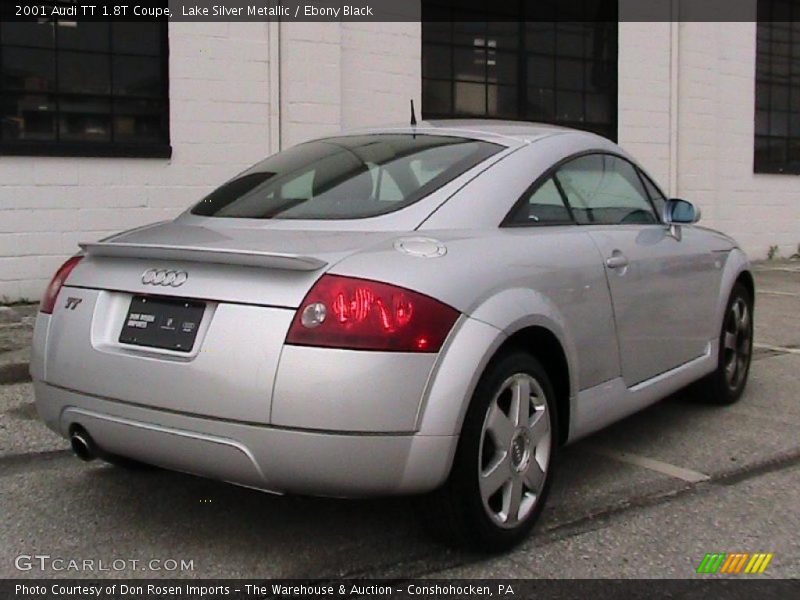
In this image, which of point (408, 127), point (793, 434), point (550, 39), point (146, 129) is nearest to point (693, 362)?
point (793, 434)

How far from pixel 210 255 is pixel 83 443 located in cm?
86

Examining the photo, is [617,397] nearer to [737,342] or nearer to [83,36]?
[737,342]

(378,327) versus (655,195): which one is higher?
(655,195)

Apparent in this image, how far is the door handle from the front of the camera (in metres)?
4.00

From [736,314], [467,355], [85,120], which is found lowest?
[736,314]

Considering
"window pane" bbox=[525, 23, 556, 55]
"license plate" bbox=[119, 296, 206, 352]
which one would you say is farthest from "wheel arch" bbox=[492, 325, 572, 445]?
"window pane" bbox=[525, 23, 556, 55]

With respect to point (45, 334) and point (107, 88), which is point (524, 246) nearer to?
point (45, 334)

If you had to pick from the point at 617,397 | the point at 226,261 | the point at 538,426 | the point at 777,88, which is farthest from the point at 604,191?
the point at 777,88

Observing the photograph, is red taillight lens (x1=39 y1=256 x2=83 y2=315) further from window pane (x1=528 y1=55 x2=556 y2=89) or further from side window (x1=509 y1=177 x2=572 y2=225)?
window pane (x1=528 y1=55 x2=556 y2=89)

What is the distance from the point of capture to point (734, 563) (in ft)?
11.1

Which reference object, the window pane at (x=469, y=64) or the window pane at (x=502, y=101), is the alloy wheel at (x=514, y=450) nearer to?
the window pane at (x=469, y=64)

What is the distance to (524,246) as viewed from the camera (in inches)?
139

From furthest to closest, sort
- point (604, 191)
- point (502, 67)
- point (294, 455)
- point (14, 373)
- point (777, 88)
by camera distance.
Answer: point (777, 88) → point (502, 67) → point (14, 373) → point (604, 191) → point (294, 455)

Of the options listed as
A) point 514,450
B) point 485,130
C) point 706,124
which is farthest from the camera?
point 706,124
